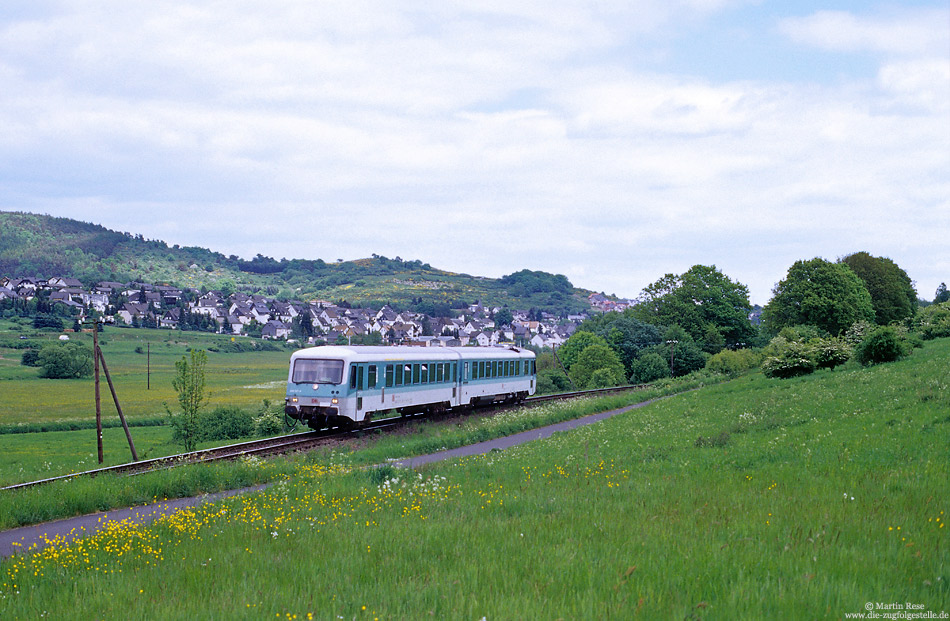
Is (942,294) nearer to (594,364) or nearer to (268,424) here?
(594,364)

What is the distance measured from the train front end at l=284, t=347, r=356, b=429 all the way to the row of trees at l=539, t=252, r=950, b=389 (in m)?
32.4

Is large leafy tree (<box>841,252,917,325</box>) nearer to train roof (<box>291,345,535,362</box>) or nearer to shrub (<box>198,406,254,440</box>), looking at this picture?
train roof (<box>291,345,535,362</box>)

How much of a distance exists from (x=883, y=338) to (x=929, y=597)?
29.1m

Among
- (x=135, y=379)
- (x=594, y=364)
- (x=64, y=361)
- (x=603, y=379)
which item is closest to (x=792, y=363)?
(x=603, y=379)

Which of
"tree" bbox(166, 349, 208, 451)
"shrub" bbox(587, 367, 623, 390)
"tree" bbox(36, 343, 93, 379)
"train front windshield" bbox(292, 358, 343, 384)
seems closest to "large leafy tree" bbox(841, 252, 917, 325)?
"shrub" bbox(587, 367, 623, 390)

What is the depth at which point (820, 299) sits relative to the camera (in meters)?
66.4

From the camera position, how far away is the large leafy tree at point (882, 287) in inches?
3135

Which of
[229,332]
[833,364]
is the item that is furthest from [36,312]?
[833,364]

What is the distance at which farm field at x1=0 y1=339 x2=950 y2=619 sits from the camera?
5.57 m

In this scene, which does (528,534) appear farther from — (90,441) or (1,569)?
(90,441)

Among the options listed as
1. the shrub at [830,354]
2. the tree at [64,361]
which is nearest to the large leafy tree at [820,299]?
the shrub at [830,354]

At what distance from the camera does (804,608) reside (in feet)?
16.8

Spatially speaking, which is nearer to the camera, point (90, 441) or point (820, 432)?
point (820, 432)

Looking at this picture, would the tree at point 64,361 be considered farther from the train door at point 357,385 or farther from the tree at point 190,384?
the train door at point 357,385
